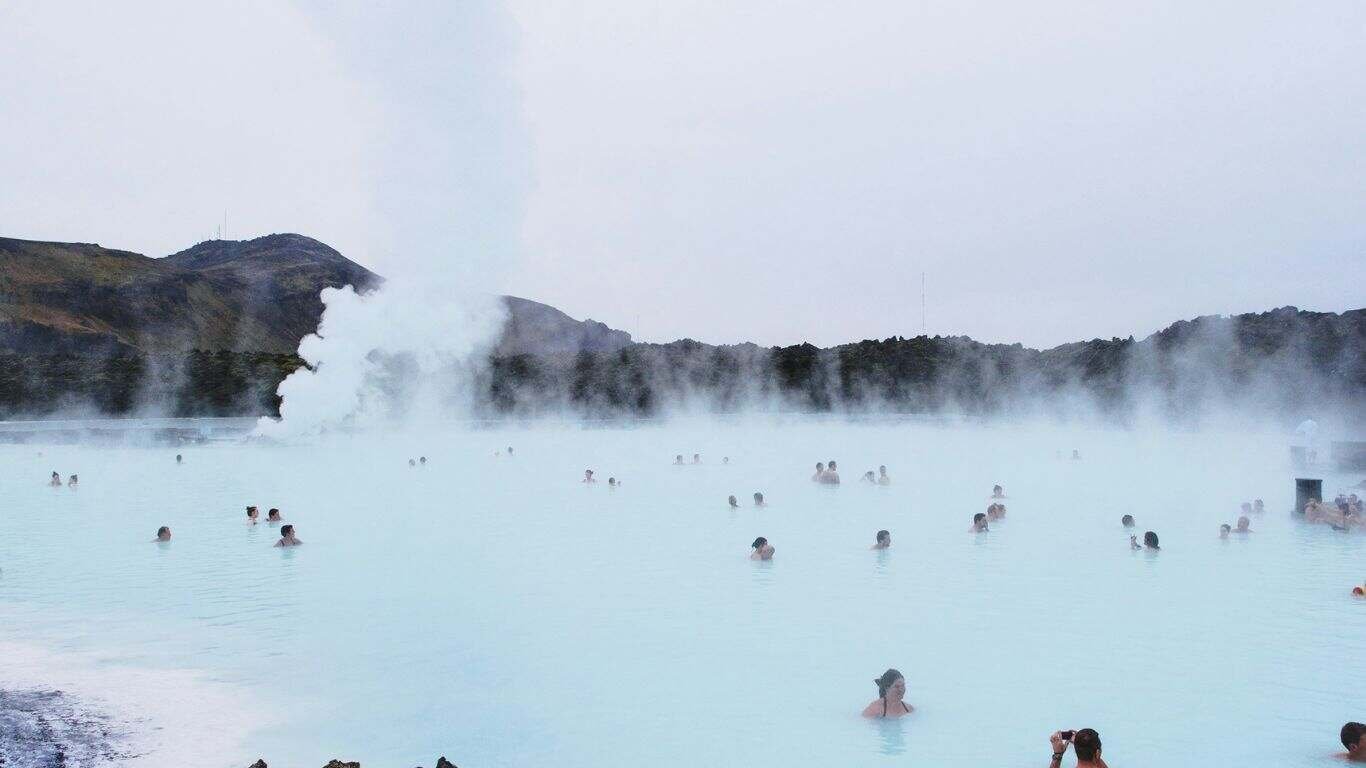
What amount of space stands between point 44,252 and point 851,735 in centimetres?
12192

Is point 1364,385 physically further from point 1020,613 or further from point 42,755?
point 42,755

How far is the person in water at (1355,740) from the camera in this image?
6367mm

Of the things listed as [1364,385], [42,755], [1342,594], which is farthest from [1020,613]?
[1364,385]

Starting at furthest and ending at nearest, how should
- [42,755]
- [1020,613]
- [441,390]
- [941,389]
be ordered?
[941,389] < [441,390] < [1020,613] < [42,755]

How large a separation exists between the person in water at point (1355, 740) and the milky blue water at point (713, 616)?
481 mm

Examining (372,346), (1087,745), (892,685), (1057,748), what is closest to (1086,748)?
(1087,745)

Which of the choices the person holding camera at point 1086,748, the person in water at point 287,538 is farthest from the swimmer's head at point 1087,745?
the person in water at point 287,538

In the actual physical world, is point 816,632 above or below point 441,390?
below

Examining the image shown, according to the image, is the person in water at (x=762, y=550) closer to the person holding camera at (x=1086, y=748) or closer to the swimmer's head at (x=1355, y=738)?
the person holding camera at (x=1086, y=748)

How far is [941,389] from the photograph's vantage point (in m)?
54.2

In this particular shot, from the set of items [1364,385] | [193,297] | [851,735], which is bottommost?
[851,735]

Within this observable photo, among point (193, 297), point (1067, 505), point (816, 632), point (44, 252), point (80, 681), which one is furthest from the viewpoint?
point (193, 297)

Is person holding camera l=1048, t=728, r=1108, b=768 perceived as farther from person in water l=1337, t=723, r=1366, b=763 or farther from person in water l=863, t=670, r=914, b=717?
person in water l=1337, t=723, r=1366, b=763

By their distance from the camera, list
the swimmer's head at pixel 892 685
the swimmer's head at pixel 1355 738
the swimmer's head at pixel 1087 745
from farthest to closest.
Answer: the swimmer's head at pixel 892 685
the swimmer's head at pixel 1355 738
the swimmer's head at pixel 1087 745
